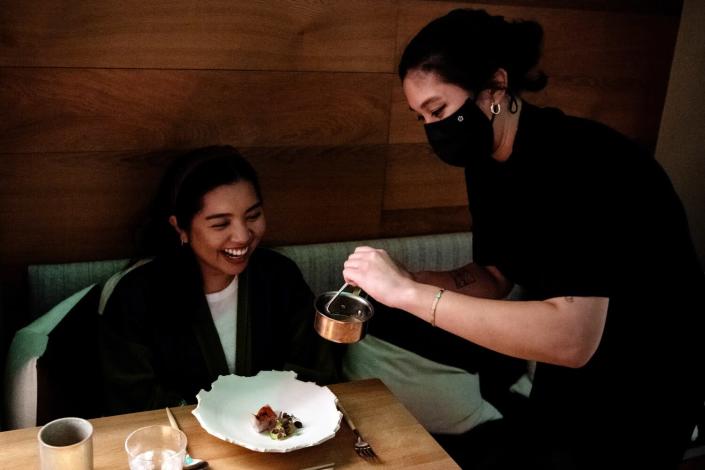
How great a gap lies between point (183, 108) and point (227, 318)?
0.60m

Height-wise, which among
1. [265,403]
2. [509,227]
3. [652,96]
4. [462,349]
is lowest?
[462,349]

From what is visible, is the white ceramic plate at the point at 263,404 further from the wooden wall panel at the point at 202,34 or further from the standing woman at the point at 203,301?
the wooden wall panel at the point at 202,34

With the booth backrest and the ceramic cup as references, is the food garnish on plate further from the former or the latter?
the booth backrest

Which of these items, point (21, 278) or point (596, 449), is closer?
point (596, 449)

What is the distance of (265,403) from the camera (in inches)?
61.9

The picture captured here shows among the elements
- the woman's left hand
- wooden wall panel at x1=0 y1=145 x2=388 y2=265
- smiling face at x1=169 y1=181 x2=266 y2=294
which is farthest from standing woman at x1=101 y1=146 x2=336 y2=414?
the woman's left hand

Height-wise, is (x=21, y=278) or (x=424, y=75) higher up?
(x=424, y=75)

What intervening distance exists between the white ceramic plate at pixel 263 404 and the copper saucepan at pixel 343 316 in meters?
0.20

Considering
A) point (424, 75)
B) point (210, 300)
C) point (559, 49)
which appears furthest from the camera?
point (559, 49)

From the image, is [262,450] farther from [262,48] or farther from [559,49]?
[559,49]

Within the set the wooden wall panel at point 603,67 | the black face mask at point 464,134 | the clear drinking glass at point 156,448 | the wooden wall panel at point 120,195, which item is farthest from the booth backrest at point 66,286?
the black face mask at point 464,134

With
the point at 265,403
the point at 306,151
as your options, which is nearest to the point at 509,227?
the point at 265,403

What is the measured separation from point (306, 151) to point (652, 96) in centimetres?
138

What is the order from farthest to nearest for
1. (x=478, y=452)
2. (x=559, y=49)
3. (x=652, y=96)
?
(x=652, y=96) → (x=559, y=49) → (x=478, y=452)
